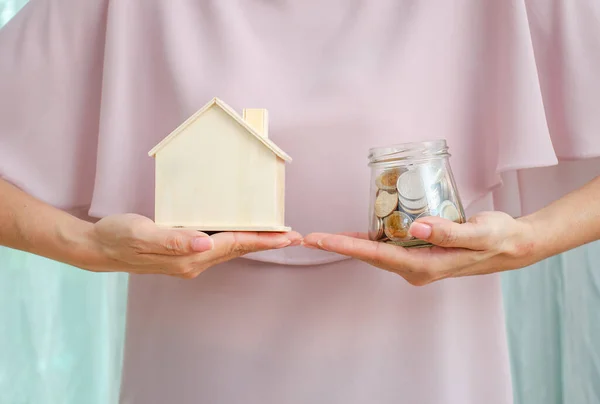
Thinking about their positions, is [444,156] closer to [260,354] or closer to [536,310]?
[260,354]

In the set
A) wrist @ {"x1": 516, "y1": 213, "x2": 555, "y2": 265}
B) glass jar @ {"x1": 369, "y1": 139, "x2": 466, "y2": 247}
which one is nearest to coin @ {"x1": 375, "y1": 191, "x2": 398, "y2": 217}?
glass jar @ {"x1": 369, "y1": 139, "x2": 466, "y2": 247}

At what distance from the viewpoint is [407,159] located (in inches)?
19.5

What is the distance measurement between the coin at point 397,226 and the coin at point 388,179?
0.03 m

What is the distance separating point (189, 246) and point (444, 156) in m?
0.24

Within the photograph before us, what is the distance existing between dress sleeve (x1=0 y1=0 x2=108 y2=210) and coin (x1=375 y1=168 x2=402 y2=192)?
0.34m

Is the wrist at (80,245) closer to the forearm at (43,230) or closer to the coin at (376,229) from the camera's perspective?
the forearm at (43,230)

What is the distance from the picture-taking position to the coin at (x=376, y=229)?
49 cm

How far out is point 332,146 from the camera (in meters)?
0.56

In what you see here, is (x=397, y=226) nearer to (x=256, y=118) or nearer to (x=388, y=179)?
(x=388, y=179)

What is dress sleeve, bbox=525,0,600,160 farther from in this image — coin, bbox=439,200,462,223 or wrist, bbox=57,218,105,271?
wrist, bbox=57,218,105,271

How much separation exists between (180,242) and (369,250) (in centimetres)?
15

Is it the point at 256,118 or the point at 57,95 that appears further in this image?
the point at 57,95

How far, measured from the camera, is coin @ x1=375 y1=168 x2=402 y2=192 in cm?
49

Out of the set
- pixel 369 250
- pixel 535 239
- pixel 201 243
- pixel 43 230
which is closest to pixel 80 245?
pixel 43 230
